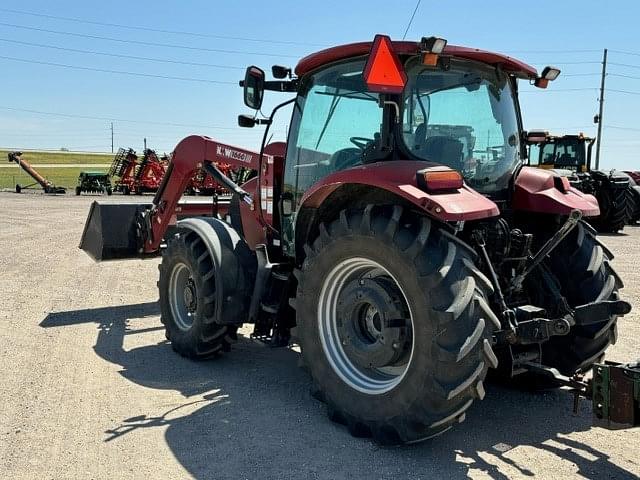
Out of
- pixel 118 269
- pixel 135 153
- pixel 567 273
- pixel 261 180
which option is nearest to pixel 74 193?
pixel 135 153

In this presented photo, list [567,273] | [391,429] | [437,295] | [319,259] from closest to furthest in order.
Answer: [437,295] → [391,429] → [319,259] → [567,273]

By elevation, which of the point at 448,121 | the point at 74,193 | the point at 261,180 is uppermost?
the point at 448,121

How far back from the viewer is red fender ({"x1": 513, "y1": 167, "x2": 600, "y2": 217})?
436cm

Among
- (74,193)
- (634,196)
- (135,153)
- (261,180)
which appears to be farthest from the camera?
(74,193)

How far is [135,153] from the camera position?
28875 mm

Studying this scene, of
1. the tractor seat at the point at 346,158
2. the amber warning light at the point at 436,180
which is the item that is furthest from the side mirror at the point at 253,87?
the amber warning light at the point at 436,180

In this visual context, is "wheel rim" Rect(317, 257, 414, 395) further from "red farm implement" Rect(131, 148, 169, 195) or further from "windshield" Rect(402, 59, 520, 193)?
"red farm implement" Rect(131, 148, 169, 195)

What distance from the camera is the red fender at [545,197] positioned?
4.36m

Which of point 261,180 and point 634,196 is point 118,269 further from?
point 634,196

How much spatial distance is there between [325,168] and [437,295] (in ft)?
5.36

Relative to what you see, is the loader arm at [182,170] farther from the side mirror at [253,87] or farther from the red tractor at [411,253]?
the side mirror at [253,87]

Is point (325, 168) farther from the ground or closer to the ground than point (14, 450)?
farther from the ground

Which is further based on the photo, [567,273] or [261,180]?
[261,180]

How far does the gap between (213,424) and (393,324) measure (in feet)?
4.59
